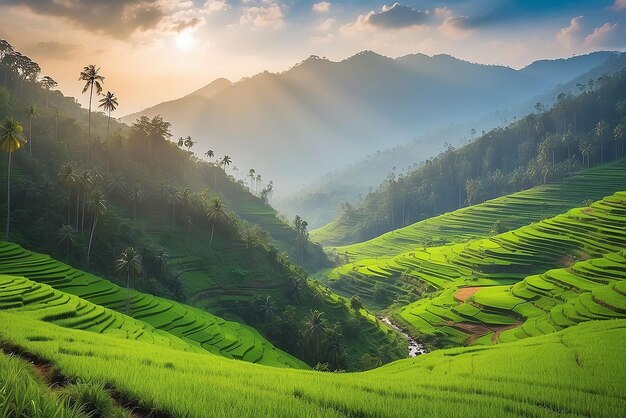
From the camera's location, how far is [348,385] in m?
14.1

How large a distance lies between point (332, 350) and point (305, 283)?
2348 centimetres

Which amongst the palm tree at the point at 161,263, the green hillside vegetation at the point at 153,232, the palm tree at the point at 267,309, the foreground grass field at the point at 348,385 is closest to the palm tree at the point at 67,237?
the green hillside vegetation at the point at 153,232

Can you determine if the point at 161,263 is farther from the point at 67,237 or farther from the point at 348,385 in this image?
the point at 348,385

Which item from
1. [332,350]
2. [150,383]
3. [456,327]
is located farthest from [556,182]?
[150,383]

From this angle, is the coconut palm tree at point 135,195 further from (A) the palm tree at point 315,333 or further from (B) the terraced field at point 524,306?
(B) the terraced field at point 524,306

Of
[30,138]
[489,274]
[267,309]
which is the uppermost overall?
[30,138]

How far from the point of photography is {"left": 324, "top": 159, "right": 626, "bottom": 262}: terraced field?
390 feet

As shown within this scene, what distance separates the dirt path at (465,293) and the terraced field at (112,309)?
128 feet

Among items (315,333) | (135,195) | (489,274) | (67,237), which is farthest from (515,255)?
(67,237)

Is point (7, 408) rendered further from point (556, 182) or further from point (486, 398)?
point (556, 182)

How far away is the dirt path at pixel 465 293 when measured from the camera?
68.1m

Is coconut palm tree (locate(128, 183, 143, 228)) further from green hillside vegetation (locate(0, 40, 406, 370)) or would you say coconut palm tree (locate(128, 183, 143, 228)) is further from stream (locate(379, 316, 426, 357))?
stream (locate(379, 316, 426, 357))

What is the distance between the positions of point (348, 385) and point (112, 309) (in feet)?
107

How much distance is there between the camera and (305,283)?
78.4 metres
